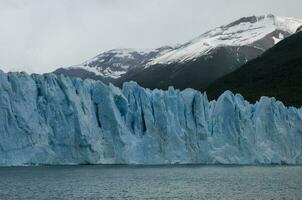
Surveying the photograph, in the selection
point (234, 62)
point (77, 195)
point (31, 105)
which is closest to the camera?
point (77, 195)

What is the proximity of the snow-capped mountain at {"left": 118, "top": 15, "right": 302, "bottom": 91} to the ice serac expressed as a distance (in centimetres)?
8002

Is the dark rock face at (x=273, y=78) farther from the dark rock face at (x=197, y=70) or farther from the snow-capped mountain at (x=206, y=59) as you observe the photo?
the dark rock face at (x=197, y=70)

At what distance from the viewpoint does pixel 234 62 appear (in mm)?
160000

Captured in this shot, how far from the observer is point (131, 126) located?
5003cm

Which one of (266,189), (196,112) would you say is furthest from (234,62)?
(266,189)

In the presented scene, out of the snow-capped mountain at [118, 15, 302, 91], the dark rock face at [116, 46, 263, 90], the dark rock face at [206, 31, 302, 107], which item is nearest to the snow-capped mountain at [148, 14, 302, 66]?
the snow-capped mountain at [118, 15, 302, 91]

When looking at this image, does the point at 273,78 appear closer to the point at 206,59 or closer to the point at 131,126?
the point at 206,59

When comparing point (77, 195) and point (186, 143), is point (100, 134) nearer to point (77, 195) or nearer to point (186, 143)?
point (186, 143)

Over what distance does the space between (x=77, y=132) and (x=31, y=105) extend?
158 inches

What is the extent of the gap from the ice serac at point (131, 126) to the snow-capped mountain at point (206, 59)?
80.0 meters

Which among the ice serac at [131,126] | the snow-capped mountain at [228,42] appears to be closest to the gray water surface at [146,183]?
the ice serac at [131,126]

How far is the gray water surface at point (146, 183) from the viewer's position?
31688mm

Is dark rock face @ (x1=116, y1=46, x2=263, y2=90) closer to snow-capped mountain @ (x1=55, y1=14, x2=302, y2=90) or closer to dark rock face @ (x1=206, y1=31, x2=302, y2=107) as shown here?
snow-capped mountain @ (x1=55, y1=14, x2=302, y2=90)

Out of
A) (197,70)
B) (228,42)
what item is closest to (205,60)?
(197,70)
